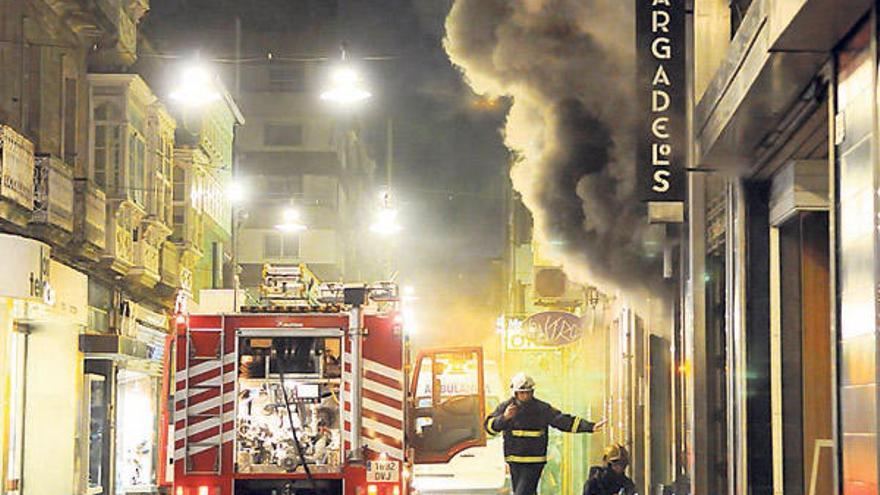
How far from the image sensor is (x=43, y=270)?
837 inches

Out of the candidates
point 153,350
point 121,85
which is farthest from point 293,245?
point 121,85

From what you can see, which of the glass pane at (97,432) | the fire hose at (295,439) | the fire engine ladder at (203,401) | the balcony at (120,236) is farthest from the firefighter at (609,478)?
the glass pane at (97,432)

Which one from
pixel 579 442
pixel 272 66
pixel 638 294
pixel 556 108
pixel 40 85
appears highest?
pixel 272 66

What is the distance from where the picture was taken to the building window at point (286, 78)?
70750 millimetres

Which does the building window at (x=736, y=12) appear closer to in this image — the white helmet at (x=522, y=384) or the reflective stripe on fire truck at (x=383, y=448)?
the white helmet at (x=522, y=384)

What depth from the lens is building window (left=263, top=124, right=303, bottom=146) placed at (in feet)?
229

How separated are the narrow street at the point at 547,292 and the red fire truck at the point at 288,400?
3cm

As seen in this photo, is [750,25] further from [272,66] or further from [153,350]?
[272,66]

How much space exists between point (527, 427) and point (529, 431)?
0.14ft

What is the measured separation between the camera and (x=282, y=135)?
7012 cm

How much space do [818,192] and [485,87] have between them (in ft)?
22.6

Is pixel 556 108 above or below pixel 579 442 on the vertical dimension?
above

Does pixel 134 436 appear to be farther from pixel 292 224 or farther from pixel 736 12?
pixel 736 12

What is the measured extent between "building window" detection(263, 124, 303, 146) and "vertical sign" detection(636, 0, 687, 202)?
186ft
